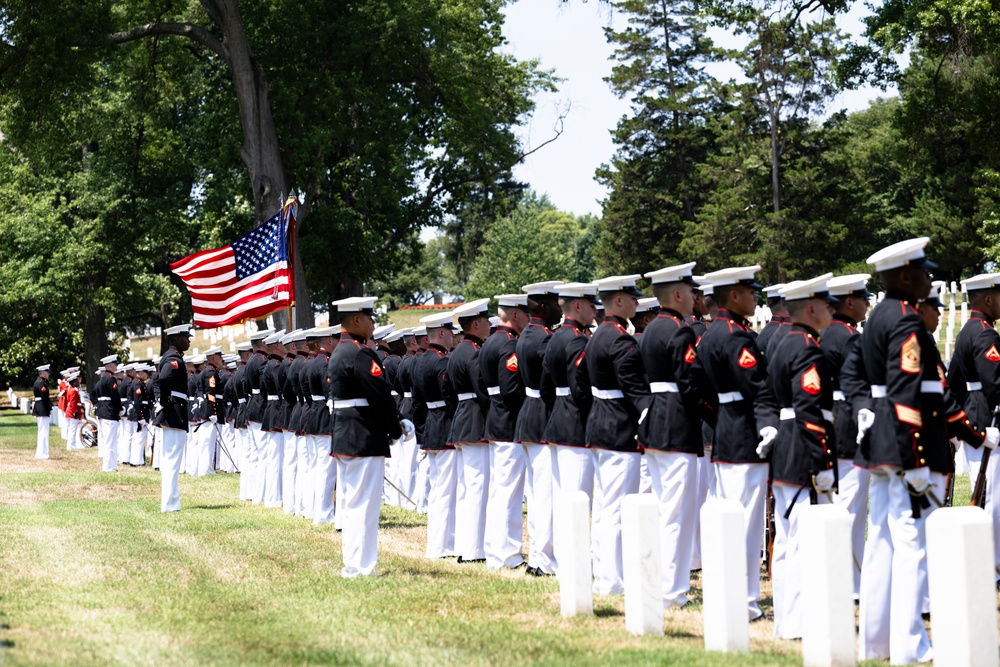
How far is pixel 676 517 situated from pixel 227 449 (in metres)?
18.4

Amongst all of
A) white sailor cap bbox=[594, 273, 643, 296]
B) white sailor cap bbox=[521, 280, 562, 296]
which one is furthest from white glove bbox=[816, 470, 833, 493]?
white sailor cap bbox=[521, 280, 562, 296]

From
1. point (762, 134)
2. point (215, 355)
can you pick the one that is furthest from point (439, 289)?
point (215, 355)

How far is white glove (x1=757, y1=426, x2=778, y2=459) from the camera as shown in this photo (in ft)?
28.0

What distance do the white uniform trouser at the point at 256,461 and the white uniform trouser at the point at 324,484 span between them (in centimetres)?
365

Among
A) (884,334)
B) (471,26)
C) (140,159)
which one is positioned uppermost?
(471,26)

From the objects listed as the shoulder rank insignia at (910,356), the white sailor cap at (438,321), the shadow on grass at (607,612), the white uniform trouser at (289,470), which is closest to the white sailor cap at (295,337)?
the white uniform trouser at (289,470)

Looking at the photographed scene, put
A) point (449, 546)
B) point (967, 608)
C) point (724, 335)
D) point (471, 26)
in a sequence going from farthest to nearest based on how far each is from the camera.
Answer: point (471, 26) → point (449, 546) → point (724, 335) → point (967, 608)

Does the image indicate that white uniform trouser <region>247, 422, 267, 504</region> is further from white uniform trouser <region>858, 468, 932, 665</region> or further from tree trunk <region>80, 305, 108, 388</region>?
tree trunk <region>80, 305, 108, 388</region>

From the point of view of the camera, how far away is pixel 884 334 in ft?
25.3

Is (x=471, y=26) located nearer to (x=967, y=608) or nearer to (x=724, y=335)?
(x=724, y=335)

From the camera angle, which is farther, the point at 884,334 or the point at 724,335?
the point at 724,335

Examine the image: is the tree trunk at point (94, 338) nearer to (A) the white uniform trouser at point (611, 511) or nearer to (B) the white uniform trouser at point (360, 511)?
(B) the white uniform trouser at point (360, 511)

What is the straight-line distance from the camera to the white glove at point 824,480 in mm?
8344

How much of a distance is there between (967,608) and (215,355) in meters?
20.6
